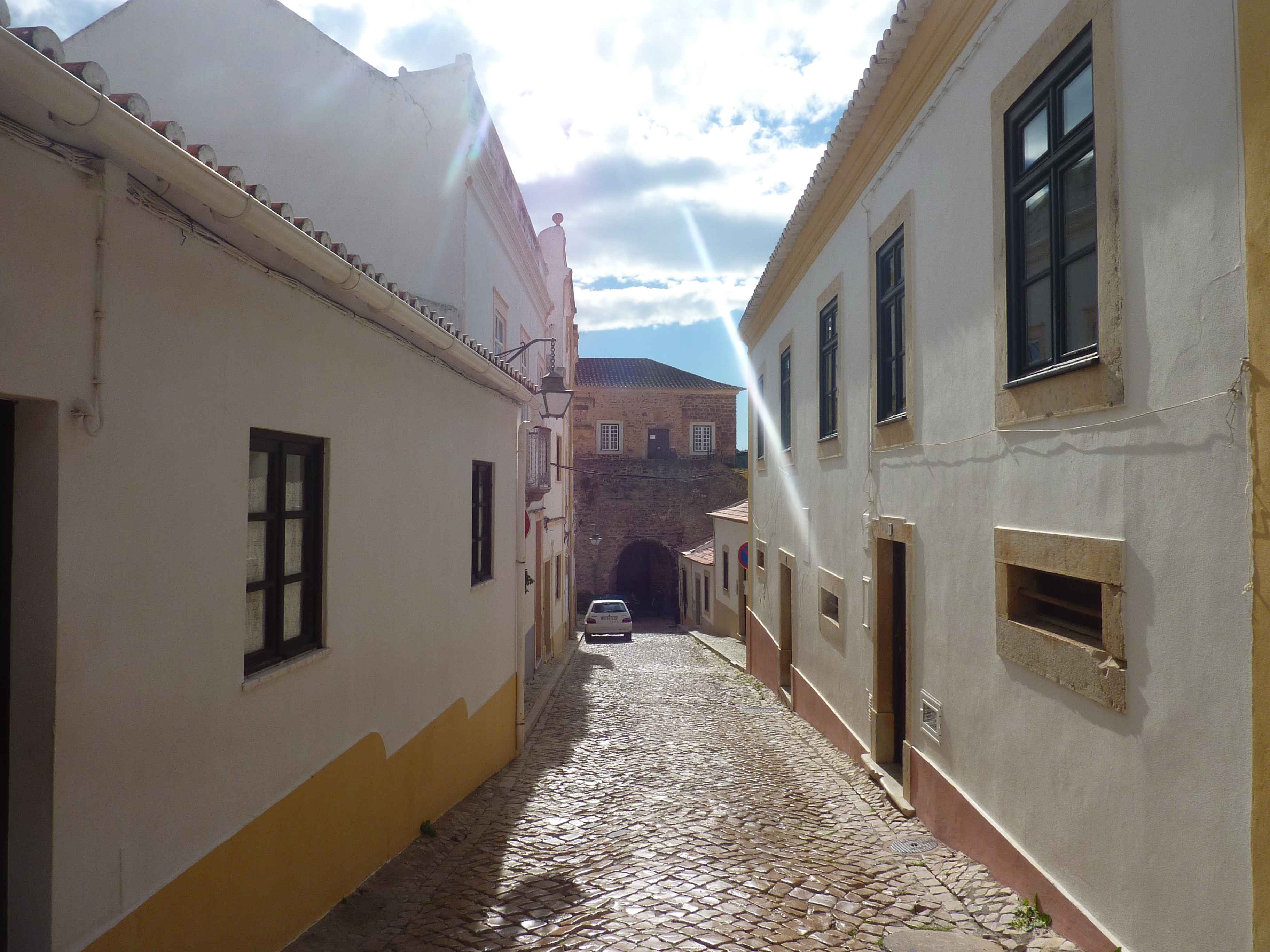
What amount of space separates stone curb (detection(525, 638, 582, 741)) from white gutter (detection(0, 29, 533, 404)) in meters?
6.57

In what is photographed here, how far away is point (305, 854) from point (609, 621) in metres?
20.2

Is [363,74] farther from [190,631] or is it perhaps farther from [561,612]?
[561,612]

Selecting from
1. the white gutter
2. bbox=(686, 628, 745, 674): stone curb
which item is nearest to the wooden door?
bbox=(686, 628, 745, 674): stone curb

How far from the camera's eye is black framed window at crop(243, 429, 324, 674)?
420 centimetres

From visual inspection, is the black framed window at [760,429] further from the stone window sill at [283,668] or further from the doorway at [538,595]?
the stone window sill at [283,668]

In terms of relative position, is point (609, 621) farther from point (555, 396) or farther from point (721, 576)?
point (555, 396)

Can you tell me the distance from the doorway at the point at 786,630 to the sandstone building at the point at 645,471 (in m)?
20.7

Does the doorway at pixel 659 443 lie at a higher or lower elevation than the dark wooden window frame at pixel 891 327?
higher

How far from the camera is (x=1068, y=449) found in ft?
14.4

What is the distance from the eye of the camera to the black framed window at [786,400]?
12133mm

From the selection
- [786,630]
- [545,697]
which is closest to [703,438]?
[786,630]

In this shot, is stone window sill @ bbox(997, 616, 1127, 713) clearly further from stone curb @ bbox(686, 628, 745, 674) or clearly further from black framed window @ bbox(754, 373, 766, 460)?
stone curb @ bbox(686, 628, 745, 674)

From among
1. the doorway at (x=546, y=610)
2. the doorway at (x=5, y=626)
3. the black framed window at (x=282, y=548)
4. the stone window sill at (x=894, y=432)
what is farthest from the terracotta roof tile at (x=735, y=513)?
the doorway at (x=5, y=626)

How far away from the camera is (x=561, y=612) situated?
21156mm
